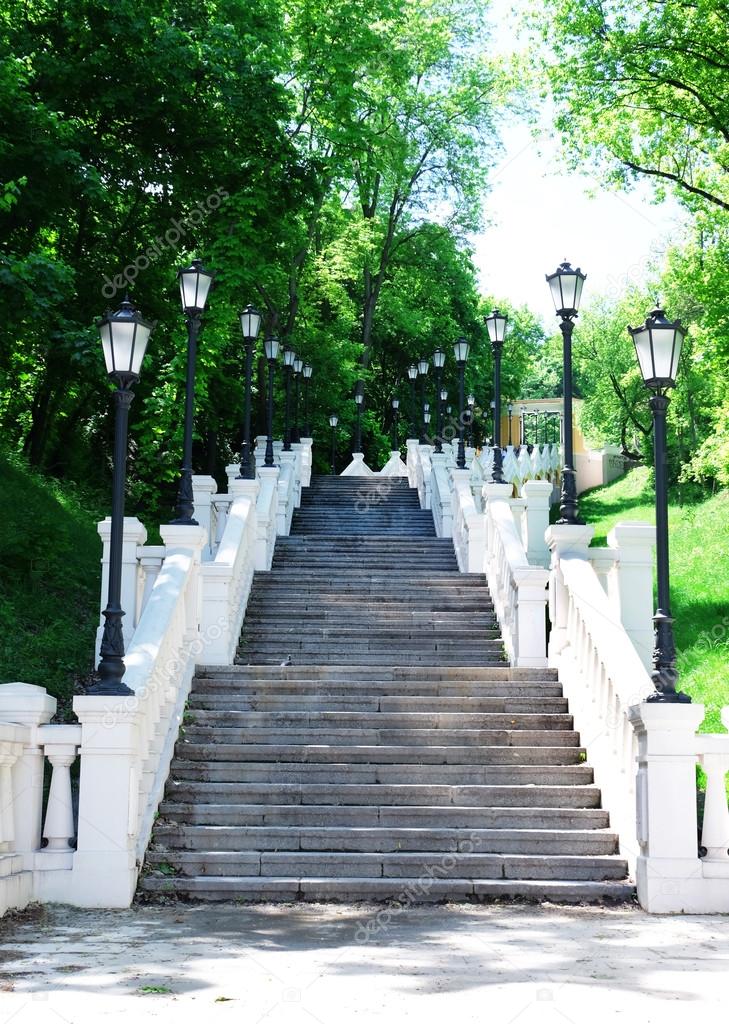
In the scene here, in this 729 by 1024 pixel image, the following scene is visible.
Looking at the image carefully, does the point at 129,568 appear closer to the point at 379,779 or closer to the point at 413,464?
the point at 379,779

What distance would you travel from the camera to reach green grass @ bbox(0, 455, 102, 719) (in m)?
13.5

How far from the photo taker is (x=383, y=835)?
29.7 feet

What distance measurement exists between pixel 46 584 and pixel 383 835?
8425 mm

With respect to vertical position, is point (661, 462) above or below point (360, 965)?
above

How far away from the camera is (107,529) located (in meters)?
11.7

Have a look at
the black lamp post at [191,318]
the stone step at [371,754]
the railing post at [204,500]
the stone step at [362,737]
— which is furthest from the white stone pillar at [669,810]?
the railing post at [204,500]

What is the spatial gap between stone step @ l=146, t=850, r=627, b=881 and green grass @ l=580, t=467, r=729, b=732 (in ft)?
14.3

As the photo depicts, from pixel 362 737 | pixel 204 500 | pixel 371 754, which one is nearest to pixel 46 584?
pixel 204 500

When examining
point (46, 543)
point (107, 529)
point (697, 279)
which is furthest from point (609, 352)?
point (107, 529)

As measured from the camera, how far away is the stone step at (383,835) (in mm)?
9016

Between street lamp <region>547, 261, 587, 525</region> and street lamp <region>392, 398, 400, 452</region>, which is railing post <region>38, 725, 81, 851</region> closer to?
street lamp <region>547, 261, 587, 525</region>

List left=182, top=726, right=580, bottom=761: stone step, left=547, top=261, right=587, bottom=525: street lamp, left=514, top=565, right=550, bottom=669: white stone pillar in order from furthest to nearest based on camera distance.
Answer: left=547, top=261, right=587, bottom=525: street lamp → left=514, top=565, right=550, bottom=669: white stone pillar → left=182, top=726, right=580, bottom=761: stone step

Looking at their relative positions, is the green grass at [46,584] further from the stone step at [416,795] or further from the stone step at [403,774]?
the stone step at [416,795]

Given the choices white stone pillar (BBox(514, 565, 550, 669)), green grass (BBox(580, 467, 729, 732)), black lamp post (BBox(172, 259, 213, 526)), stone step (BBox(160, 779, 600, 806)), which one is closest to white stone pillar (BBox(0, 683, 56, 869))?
stone step (BBox(160, 779, 600, 806))
